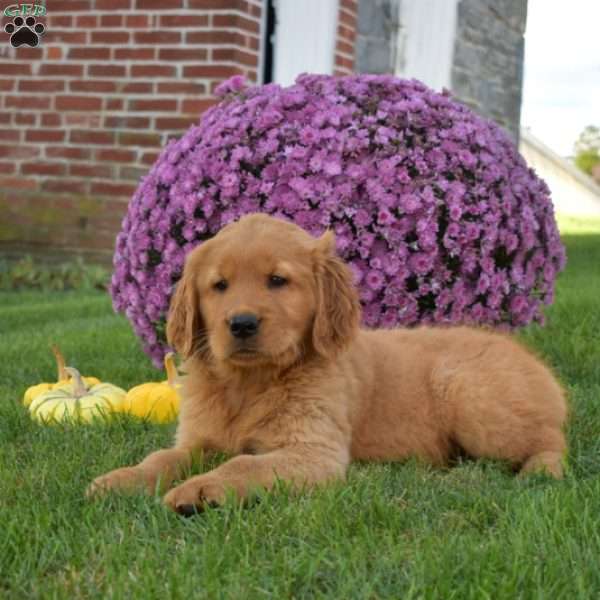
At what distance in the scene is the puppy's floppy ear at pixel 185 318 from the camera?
358 cm

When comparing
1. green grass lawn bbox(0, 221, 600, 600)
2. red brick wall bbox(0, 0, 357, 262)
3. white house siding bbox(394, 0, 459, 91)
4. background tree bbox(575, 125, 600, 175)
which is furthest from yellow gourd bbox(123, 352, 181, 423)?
background tree bbox(575, 125, 600, 175)

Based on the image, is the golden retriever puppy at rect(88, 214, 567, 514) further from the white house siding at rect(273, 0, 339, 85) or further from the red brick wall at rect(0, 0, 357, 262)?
the white house siding at rect(273, 0, 339, 85)

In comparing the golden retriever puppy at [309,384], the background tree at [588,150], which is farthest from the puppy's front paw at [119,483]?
the background tree at [588,150]

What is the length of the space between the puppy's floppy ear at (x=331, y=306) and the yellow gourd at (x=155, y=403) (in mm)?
1215

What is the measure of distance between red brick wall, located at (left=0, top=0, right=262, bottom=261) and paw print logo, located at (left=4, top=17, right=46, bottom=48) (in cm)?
8

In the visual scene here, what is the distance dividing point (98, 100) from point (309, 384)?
7.11 metres

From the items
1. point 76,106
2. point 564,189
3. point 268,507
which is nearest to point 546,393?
point 268,507

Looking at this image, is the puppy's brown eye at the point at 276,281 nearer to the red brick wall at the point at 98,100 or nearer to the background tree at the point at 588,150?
the red brick wall at the point at 98,100

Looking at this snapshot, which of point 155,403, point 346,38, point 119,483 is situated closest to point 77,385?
point 155,403

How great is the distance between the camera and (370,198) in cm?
488

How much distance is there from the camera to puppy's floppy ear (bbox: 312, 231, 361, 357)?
349 centimetres

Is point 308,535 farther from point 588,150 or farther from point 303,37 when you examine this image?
point 588,150

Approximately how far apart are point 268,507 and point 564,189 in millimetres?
30898

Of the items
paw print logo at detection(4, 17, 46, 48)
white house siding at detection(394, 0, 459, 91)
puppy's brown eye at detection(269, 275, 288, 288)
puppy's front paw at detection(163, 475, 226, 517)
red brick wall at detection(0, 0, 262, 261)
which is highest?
white house siding at detection(394, 0, 459, 91)
